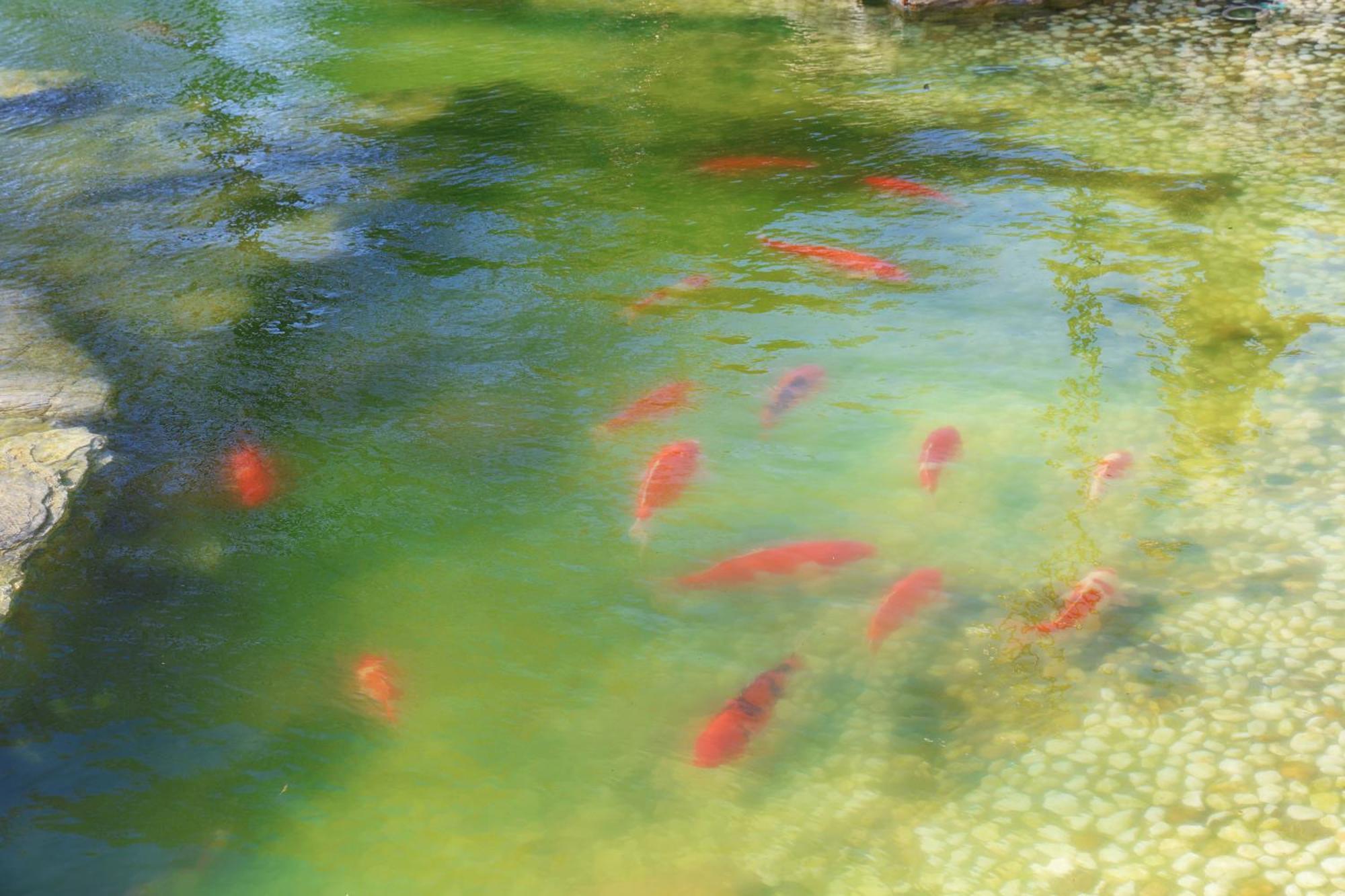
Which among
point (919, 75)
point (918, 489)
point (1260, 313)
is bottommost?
point (918, 489)

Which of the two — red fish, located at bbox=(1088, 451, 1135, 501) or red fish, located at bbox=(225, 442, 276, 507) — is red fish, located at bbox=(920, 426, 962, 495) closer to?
red fish, located at bbox=(1088, 451, 1135, 501)

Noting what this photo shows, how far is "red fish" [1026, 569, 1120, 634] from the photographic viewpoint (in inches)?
146

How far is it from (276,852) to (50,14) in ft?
40.8

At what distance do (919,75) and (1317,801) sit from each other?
653 cm

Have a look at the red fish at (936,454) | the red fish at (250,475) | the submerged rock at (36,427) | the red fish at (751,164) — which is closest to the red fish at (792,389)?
the red fish at (936,454)

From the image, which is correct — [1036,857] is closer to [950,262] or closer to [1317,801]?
[1317,801]

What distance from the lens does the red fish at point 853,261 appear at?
590cm

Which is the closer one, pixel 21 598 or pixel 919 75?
pixel 21 598

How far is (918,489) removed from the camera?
4.42 m

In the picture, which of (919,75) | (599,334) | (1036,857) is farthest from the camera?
(919,75)

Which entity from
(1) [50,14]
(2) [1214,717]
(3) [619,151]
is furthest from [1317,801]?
(1) [50,14]

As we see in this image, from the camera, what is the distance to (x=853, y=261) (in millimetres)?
5996

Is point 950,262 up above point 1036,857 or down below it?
above

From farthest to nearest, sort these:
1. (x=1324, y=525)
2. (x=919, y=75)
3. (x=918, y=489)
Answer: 1. (x=919, y=75)
2. (x=918, y=489)
3. (x=1324, y=525)
